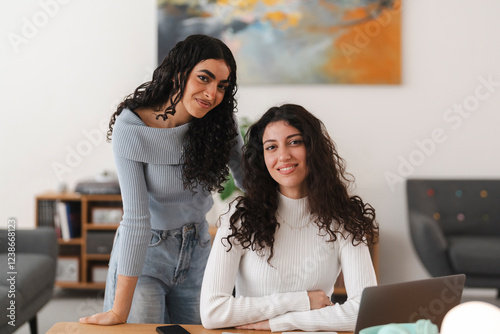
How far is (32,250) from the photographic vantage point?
2420 mm

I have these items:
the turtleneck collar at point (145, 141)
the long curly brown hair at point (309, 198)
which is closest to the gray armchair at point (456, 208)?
the long curly brown hair at point (309, 198)

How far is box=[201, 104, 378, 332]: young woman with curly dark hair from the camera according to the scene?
4.12 feet

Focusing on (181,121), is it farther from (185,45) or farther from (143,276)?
(143,276)

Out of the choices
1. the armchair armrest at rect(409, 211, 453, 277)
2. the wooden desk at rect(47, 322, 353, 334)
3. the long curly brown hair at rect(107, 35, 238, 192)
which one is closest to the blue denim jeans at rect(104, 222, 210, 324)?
the long curly brown hair at rect(107, 35, 238, 192)

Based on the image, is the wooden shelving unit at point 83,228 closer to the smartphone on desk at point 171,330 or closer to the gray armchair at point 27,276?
the gray armchair at point 27,276

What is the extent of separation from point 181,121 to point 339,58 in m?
2.13

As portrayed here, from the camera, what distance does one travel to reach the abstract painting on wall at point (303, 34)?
338 cm

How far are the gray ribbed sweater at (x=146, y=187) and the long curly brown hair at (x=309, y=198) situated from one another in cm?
20

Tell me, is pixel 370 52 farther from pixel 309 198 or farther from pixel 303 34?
pixel 309 198

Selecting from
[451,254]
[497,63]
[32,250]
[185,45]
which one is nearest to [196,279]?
[185,45]

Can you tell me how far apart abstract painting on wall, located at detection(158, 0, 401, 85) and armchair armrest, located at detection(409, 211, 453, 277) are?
3.31 ft

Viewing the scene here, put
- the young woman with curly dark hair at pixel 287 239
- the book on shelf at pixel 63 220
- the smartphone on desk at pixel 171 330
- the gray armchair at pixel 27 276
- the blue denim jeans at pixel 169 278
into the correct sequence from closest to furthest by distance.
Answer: the smartphone on desk at pixel 171 330 < the young woman with curly dark hair at pixel 287 239 < the blue denim jeans at pixel 169 278 < the gray armchair at pixel 27 276 < the book on shelf at pixel 63 220

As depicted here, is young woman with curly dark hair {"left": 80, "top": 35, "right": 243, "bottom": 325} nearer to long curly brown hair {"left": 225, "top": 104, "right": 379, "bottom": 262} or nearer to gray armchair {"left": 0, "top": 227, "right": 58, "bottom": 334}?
long curly brown hair {"left": 225, "top": 104, "right": 379, "bottom": 262}

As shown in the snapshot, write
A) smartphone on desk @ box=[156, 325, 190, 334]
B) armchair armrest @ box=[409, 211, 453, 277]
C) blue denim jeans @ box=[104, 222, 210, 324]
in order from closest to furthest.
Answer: smartphone on desk @ box=[156, 325, 190, 334] → blue denim jeans @ box=[104, 222, 210, 324] → armchair armrest @ box=[409, 211, 453, 277]
